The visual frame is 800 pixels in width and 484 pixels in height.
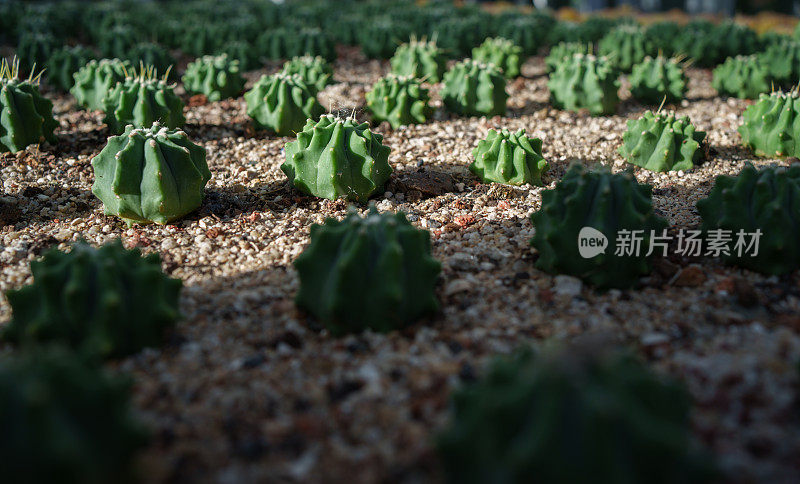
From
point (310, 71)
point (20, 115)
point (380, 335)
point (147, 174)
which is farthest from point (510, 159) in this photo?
point (20, 115)

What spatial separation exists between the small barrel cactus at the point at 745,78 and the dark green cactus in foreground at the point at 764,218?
3.88 meters

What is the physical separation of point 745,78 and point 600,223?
480 cm

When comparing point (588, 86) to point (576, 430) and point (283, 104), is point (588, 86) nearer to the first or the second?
point (283, 104)

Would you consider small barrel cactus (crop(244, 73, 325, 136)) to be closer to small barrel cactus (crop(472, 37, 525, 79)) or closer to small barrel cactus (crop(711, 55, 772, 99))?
small barrel cactus (crop(472, 37, 525, 79))

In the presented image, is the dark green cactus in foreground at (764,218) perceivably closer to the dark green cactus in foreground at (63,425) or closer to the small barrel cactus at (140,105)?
the dark green cactus in foreground at (63,425)

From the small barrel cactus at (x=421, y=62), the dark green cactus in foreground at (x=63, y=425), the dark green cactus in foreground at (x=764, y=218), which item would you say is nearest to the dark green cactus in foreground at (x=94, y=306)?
the dark green cactus in foreground at (x=63, y=425)

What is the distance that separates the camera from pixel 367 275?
9.53 ft

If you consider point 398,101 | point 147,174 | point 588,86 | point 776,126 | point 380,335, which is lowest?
point 380,335

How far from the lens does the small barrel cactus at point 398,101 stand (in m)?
5.77

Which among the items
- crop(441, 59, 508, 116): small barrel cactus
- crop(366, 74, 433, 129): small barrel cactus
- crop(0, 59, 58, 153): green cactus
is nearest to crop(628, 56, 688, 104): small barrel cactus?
crop(441, 59, 508, 116): small barrel cactus

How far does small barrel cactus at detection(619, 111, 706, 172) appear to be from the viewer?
4941 mm

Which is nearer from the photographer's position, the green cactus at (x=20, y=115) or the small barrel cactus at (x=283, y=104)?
the green cactus at (x=20, y=115)

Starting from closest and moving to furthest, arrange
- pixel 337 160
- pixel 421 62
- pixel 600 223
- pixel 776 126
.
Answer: pixel 600 223, pixel 337 160, pixel 776 126, pixel 421 62

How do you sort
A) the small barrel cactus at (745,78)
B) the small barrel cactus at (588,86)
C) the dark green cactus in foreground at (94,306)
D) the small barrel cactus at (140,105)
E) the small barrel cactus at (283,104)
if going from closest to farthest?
the dark green cactus in foreground at (94,306), the small barrel cactus at (140,105), the small barrel cactus at (283,104), the small barrel cactus at (588,86), the small barrel cactus at (745,78)
